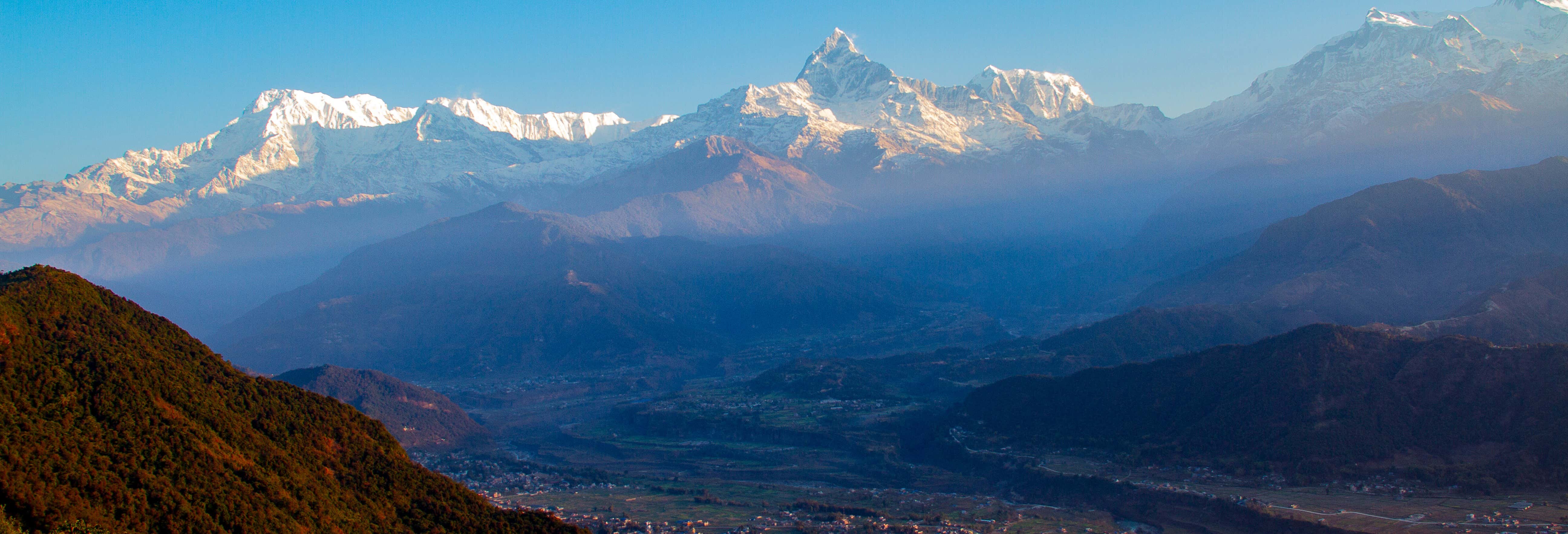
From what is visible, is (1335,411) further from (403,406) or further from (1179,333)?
(403,406)

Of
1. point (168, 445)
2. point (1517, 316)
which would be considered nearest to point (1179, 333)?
point (1517, 316)

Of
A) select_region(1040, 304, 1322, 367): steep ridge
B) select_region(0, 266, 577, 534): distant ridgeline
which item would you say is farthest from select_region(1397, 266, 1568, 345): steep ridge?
select_region(0, 266, 577, 534): distant ridgeline

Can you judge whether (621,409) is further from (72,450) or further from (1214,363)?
(72,450)

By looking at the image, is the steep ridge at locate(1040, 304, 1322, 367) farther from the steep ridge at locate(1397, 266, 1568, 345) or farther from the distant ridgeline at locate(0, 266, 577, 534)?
the distant ridgeline at locate(0, 266, 577, 534)

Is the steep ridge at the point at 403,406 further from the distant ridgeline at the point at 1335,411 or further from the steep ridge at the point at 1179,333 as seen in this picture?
the steep ridge at the point at 1179,333

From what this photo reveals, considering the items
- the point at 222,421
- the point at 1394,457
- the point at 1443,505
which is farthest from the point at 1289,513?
the point at 222,421

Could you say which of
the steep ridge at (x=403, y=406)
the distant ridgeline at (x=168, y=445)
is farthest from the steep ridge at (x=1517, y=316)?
the steep ridge at (x=403, y=406)
